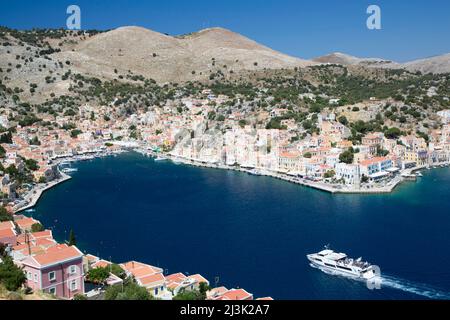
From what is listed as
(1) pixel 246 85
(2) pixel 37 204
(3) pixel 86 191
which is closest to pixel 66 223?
(2) pixel 37 204

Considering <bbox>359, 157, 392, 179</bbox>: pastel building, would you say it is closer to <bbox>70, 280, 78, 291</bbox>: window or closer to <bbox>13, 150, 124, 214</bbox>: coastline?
<bbox>13, 150, 124, 214</bbox>: coastline

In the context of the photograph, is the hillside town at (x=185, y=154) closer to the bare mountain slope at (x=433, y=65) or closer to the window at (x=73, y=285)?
the window at (x=73, y=285)

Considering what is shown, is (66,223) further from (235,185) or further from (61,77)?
(61,77)

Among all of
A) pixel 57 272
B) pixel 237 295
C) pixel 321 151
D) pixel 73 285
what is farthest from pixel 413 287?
pixel 321 151

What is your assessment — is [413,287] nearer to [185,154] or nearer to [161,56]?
[185,154]

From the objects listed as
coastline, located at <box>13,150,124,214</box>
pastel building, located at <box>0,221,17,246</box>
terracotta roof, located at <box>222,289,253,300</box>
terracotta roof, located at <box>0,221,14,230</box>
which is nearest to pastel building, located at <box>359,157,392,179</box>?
coastline, located at <box>13,150,124,214</box>

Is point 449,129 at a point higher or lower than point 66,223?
higher

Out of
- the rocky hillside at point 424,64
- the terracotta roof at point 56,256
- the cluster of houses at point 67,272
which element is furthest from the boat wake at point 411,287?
the rocky hillside at point 424,64
